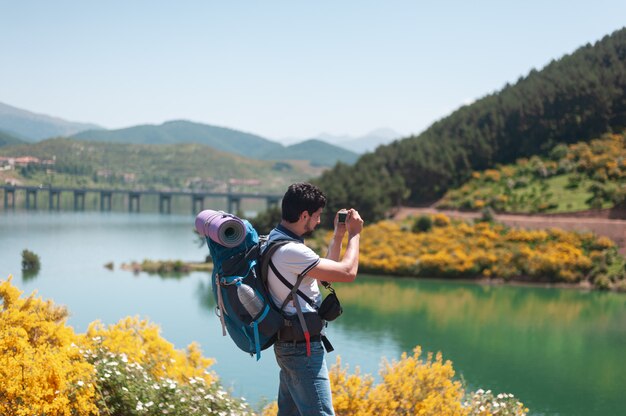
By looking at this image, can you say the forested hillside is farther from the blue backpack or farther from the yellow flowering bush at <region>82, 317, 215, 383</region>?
the blue backpack

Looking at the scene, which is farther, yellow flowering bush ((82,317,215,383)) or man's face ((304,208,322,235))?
yellow flowering bush ((82,317,215,383))

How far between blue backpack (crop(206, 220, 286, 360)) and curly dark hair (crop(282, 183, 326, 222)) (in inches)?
9.1

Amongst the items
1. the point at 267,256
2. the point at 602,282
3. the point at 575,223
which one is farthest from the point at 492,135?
the point at 267,256

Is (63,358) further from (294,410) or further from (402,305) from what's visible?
(402,305)

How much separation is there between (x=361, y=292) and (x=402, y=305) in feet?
13.4

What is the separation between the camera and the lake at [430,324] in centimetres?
1781

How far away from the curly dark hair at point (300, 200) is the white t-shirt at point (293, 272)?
0.22 meters

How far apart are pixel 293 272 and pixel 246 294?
301 millimetres

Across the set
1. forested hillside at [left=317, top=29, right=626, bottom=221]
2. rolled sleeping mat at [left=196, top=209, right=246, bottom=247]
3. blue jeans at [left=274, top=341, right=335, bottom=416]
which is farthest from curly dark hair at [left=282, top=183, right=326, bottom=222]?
forested hillside at [left=317, top=29, right=626, bottom=221]

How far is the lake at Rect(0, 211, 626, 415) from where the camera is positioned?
58.4 feet

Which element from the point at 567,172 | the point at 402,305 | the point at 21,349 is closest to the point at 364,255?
the point at 402,305

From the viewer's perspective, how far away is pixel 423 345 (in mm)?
23766

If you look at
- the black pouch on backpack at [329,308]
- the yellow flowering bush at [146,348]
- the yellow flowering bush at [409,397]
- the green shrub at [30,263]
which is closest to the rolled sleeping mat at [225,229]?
the black pouch on backpack at [329,308]

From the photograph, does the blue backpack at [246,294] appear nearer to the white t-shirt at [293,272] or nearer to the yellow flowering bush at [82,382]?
the white t-shirt at [293,272]
